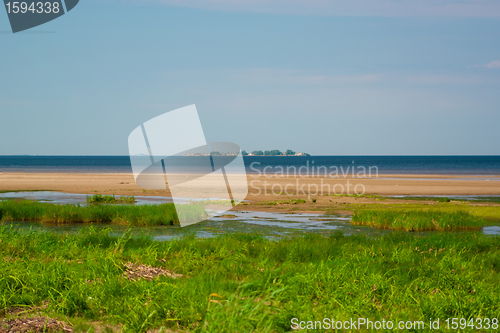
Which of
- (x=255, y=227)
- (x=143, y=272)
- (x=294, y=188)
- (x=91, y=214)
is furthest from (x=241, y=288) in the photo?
(x=294, y=188)

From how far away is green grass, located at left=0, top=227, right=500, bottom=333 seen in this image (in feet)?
17.9

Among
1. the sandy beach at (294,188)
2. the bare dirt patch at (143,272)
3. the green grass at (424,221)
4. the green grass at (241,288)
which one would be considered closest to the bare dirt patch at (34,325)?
the green grass at (241,288)

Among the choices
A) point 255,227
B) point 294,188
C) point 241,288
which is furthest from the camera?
point 294,188

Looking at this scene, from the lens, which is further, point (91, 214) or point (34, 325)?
point (91, 214)

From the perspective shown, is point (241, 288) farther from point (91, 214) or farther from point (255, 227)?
point (91, 214)

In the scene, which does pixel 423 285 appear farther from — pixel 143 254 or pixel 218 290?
pixel 143 254

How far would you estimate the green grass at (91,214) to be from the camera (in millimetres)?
17953

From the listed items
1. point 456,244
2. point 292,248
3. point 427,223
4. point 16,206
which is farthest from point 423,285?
point 16,206

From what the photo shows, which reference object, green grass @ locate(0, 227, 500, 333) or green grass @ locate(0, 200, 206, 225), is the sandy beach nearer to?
green grass @ locate(0, 200, 206, 225)

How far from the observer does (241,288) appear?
6445 mm

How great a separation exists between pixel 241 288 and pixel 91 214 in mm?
14023

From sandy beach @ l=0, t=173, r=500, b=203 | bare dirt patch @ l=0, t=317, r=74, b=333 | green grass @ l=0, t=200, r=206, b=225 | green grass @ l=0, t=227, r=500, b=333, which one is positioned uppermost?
bare dirt patch @ l=0, t=317, r=74, b=333

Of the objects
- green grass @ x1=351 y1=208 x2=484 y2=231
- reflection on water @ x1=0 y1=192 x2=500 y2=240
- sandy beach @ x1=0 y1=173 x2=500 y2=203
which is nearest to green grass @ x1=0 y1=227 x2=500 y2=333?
reflection on water @ x1=0 y1=192 x2=500 y2=240

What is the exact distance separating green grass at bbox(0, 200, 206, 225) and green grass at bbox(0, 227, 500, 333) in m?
8.17
